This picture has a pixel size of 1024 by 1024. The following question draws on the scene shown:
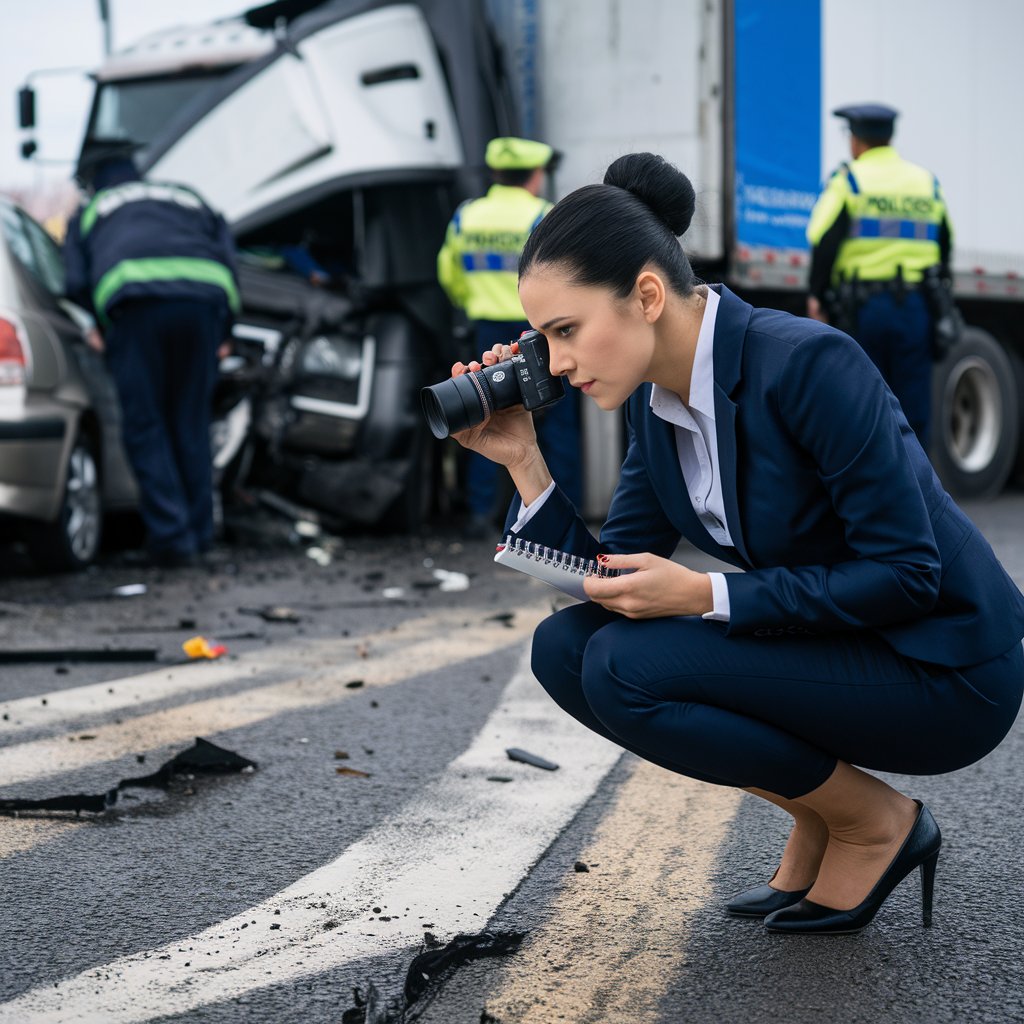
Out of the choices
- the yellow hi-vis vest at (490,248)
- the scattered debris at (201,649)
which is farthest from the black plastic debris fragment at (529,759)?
the yellow hi-vis vest at (490,248)

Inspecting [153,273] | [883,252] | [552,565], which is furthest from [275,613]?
[552,565]

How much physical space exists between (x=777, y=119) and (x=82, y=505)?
172 inches

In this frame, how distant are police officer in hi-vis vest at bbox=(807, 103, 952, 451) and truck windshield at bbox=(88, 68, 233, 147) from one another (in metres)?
3.99

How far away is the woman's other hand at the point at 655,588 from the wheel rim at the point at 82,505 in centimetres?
556

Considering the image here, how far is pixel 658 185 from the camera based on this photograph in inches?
102

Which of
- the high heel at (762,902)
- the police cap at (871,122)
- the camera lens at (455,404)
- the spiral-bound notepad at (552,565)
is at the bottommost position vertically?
the high heel at (762,902)

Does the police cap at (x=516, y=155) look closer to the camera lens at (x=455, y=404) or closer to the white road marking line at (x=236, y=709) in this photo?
the white road marking line at (x=236, y=709)

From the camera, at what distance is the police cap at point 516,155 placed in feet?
28.0

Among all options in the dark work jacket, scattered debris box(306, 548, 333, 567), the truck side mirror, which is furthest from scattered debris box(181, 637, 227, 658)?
the truck side mirror

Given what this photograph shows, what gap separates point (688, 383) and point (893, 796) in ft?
2.50

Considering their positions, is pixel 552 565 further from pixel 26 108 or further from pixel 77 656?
pixel 26 108

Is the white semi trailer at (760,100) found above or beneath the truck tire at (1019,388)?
above

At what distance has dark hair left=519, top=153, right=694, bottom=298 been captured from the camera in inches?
100

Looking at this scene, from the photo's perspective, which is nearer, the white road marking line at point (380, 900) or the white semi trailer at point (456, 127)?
the white road marking line at point (380, 900)
